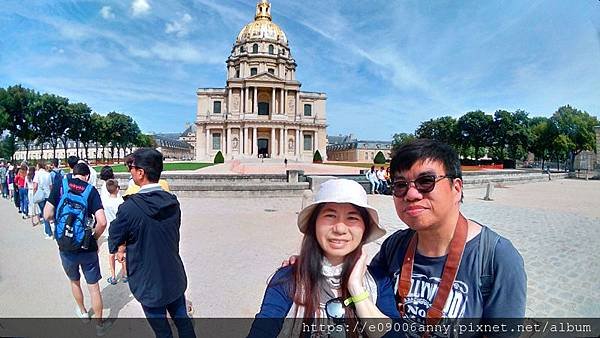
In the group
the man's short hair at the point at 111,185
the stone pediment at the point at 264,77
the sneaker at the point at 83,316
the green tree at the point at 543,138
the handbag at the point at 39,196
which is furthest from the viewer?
the stone pediment at the point at 264,77

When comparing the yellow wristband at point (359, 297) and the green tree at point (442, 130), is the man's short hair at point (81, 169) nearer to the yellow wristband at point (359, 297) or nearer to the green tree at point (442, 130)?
the yellow wristband at point (359, 297)

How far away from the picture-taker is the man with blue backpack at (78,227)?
2.78 meters

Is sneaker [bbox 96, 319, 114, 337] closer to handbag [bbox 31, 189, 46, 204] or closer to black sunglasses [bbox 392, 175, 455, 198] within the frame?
black sunglasses [bbox 392, 175, 455, 198]

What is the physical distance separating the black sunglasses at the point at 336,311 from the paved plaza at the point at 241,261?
2372mm

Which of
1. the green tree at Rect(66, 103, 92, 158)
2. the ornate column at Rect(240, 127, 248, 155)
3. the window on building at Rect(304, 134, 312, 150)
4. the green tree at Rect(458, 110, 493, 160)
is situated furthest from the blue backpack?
the window on building at Rect(304, 134, 312, 150)

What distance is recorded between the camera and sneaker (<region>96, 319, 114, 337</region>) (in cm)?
291

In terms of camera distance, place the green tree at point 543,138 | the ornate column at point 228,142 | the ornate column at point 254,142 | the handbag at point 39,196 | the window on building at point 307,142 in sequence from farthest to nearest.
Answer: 1. the window on building at point 307,142
2. the ornate column at point 254,142
3. the ornate column at point 228,142
4. the green tree at point 543,138
5. the handbag at point 39,196

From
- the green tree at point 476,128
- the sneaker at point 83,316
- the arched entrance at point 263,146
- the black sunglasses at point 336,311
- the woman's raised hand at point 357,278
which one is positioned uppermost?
the green tree at point 476,128

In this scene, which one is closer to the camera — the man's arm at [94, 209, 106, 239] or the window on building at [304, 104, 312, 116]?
the man's arm at [94, 209, 106, 239]

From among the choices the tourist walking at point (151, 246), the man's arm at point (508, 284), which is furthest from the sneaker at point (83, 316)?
the man's arm at point (508, 284)

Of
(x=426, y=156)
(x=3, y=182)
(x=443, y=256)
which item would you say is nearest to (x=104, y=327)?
(x=443, y=256)

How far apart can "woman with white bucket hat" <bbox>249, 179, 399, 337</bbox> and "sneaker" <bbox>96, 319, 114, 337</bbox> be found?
8.31ft

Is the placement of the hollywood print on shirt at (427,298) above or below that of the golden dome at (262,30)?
below

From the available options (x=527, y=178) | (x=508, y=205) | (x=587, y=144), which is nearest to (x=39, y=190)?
(x=508, y=205)
